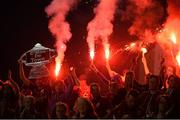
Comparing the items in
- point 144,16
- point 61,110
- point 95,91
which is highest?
point 144,16

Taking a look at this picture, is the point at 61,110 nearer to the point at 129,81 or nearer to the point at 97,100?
the point at 97,100

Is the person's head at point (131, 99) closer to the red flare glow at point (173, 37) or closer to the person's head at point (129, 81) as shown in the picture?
the person's head at point (129, 81)

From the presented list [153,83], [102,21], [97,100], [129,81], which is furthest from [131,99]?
[102,21]

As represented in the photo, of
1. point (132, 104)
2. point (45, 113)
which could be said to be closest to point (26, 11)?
point (45, 113)

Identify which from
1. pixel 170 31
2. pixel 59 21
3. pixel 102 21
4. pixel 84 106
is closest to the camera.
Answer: pixel 84 106

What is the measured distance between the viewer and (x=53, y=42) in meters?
12.3

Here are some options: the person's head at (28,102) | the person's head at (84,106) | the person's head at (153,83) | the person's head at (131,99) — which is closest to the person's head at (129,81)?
the person's head at (153,83)

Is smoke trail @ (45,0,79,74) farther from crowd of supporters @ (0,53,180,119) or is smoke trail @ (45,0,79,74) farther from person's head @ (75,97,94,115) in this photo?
person's head @ (75,97,94,115)

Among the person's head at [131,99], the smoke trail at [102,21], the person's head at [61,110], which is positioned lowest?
the person's head at [61,110]

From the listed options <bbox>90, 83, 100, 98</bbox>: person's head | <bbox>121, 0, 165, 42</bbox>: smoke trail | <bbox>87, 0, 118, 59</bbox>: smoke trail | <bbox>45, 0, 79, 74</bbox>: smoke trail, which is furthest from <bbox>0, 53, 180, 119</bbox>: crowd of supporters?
<bbox>121, 0, 165, 42</bbox>: smoke trail

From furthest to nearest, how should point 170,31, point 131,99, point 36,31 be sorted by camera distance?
1. point 36,31
2. point 170,31
3. point 131,99

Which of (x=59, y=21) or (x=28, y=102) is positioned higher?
(x=59, y=21)

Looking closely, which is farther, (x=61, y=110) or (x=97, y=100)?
(x=97, y=100)

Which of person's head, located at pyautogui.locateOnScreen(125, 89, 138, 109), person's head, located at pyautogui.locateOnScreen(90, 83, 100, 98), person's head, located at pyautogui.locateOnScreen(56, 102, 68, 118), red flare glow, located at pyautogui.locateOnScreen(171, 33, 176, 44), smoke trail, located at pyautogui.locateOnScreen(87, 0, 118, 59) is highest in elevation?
smoke trail, located at pyautogui.locateOnScreen(87, 0, 118, 59)
